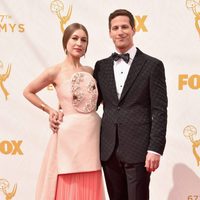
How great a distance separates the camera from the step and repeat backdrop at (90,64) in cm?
233

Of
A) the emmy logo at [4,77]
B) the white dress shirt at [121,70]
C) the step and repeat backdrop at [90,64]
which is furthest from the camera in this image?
the emmy logo at [4,77]

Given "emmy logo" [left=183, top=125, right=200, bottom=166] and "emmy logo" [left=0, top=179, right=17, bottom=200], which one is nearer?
"emmy logo" [left=183, top=125, right=200, bottom=166]

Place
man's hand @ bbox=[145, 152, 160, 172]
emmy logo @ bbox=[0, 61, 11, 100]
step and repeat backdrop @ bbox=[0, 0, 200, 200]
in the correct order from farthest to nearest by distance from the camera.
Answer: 1. emmy logo @ bbox=[0, 61, 11, 100]
2. step and repeat backdrop @ bbox=[0, 0, 200, 200]
3. man's hand @ bbox=[145, 152, 160, 172]

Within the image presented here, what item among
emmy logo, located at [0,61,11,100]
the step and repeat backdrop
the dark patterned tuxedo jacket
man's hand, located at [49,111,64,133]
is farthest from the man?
emmy logo, located at [0,61,11,100]

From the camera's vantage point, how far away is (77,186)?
161 centimetres

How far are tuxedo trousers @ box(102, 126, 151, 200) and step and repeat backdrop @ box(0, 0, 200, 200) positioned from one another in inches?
31.5

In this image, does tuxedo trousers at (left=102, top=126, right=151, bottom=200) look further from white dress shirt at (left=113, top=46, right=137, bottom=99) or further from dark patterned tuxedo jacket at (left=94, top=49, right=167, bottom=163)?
white dress shirt at (left=113, top=46, right=137, bottom=99)

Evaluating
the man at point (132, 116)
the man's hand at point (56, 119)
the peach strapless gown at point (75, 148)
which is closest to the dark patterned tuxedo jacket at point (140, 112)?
the man at point (132, 116)

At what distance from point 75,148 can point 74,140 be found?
1.4 inches

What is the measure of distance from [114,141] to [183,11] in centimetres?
119

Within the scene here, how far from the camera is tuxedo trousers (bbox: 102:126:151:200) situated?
1.53 metres

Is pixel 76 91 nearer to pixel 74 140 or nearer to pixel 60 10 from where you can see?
pixel 74 140

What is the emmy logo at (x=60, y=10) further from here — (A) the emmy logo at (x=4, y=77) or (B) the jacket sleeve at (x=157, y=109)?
(B) the jacket sleeve at (x=157, y=109)

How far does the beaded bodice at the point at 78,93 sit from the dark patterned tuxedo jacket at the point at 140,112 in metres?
0.12
